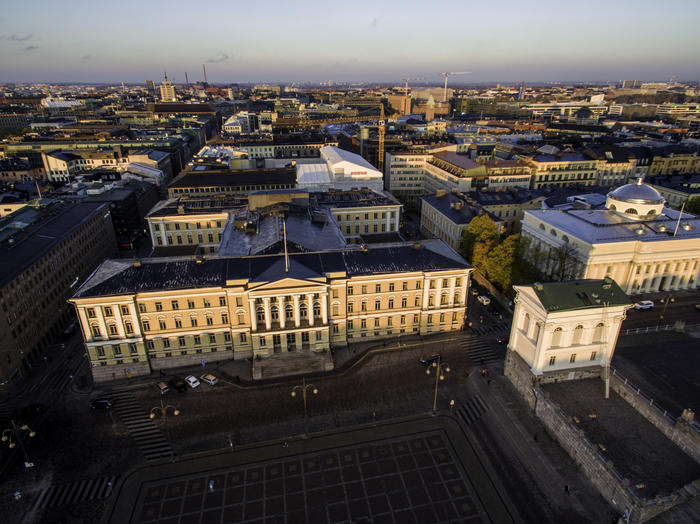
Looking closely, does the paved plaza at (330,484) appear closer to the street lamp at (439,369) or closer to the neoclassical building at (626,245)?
the street lamp at (439,369)

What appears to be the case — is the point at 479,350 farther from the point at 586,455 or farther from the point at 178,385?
the point at 178,385

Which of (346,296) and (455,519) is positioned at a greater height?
(346,296)

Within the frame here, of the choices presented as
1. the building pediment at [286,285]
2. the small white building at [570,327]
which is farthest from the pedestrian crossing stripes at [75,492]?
the small white building at [570,327]

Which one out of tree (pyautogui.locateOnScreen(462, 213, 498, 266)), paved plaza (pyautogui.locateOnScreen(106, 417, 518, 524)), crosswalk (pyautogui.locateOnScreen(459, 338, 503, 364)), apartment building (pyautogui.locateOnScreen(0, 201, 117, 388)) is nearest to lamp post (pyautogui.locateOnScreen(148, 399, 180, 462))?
paved plaza (pyautogui.locateOnScreen(106, 417, 518, 524))

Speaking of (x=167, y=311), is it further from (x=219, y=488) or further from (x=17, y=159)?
(x=17, y=159)

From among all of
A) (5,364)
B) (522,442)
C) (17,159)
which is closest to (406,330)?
(522,442)

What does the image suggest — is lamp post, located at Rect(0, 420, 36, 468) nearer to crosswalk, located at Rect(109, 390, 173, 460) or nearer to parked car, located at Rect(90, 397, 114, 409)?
parked car, located at Rect(90, 397, 114, 409)
